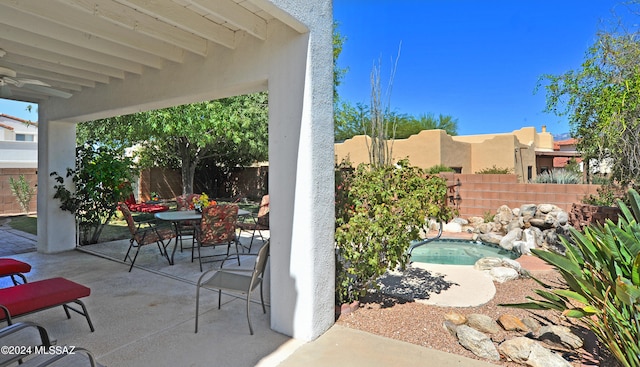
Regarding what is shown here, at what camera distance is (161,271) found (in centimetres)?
546

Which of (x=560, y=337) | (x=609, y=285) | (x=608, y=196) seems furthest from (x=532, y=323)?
(x=608, y=196)

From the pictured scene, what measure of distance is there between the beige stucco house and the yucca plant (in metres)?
13.0

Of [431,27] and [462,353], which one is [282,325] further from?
[431,27]

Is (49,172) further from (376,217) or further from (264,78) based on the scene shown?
(376,217)

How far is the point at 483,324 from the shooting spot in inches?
138

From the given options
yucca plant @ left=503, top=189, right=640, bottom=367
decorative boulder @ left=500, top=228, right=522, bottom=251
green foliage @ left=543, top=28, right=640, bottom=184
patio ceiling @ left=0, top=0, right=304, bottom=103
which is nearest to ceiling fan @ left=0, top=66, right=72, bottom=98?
patio ceiling @ left=0, top=0, right=304, bottom=103

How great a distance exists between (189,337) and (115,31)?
10.3 ft

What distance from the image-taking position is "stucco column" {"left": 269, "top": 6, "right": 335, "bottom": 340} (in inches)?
124

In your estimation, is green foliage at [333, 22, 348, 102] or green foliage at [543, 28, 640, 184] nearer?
green foliage at [543, 28, 640, 184]

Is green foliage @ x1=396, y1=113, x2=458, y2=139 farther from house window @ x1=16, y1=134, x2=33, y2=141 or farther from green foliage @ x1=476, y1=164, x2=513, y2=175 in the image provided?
house window @ x1=16, y1=134, x2=33, y2=141

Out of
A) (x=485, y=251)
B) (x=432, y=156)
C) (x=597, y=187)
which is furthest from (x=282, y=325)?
(x=432, y=156)

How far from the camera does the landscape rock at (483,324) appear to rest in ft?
11.3

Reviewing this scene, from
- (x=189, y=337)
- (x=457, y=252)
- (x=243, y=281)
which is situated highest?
(x=243, y=281)

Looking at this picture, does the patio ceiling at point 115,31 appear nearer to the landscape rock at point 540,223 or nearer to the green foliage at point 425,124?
the landscape rock at point 540,223
